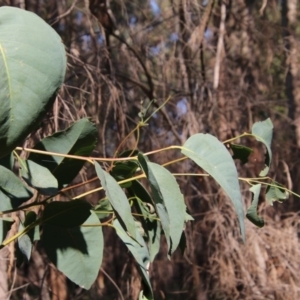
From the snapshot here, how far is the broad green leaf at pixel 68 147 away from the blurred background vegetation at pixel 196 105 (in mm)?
1559

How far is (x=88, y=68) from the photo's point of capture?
276cm

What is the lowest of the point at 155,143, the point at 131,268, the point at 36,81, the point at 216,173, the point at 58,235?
the point at 131,268

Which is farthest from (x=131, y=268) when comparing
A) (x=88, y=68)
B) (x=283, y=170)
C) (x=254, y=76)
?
(x=254, y=76)

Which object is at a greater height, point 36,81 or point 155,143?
point 36,81

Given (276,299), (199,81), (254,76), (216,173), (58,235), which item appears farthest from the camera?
(254,76)

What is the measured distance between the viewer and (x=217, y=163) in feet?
3.46

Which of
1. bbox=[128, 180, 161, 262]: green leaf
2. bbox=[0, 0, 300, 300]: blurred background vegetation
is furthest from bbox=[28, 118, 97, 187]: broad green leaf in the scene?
bbox=[0, 0, 300, 300]: blurred background vegetation

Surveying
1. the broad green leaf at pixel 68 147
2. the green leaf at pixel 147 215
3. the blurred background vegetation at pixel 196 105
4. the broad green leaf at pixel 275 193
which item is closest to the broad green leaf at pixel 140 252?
the green leaf at pixel 147 215

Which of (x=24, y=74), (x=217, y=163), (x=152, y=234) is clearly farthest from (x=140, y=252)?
(x=24, y=74)

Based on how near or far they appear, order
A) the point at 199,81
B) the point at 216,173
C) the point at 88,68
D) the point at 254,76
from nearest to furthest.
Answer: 1. the point at 216,173
2. the point at 88,68
3. the point at 199,81
4. the point at 254,76

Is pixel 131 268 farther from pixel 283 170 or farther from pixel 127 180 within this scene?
pixel 127 180

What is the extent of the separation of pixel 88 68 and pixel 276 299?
52.5 inches

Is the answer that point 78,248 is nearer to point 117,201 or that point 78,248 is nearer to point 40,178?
point 40,178

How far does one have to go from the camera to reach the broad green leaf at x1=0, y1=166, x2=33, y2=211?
109cm
